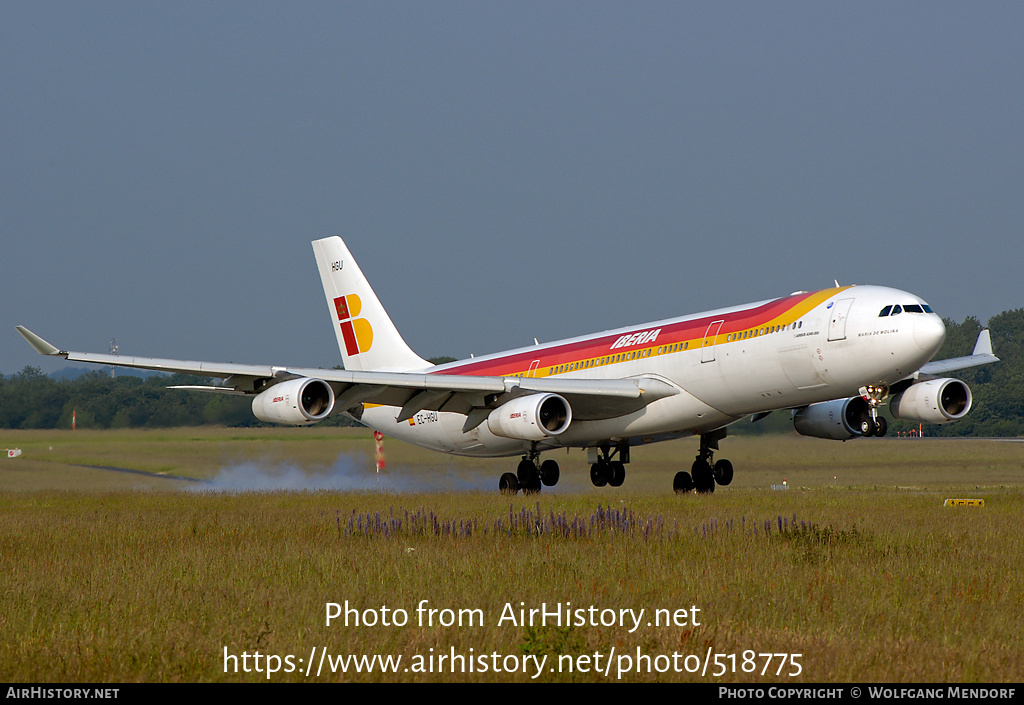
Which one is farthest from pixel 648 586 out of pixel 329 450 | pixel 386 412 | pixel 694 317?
pixel 329 450

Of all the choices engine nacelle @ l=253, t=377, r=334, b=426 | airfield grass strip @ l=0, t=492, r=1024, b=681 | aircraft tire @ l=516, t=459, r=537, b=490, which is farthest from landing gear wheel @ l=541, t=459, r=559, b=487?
airfield grass strip @ l=0, t=492, r=1024, b=681

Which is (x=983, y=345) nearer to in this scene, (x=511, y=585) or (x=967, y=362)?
(x=967, y=362)

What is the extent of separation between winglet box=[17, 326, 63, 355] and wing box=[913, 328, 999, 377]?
73.5 feet

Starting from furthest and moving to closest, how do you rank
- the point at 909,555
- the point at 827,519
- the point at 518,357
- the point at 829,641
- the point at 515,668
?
the point at 518,357, the point at 827,519, the point at 909,555, the point at 829,641, the point at 515,668

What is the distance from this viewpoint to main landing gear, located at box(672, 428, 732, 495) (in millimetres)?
30728

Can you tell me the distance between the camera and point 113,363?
87.0 feet

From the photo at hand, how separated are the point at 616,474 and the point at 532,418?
238 inches

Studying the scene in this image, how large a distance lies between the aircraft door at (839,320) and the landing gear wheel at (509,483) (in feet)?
35.6

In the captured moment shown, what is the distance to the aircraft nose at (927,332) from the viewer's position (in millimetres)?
23609

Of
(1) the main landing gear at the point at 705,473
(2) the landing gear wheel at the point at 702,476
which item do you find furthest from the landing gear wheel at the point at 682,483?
(2) the landing gear wheel at the point at 702,476

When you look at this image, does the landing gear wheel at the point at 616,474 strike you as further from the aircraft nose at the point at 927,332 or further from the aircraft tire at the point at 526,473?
the aircraft nose at the point at 927,332

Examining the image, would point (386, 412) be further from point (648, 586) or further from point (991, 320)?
point (991, 320)

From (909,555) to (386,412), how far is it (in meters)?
23.7
